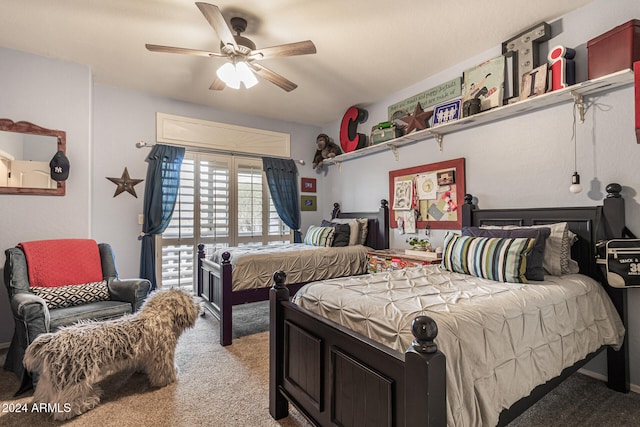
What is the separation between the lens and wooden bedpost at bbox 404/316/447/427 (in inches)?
37.0

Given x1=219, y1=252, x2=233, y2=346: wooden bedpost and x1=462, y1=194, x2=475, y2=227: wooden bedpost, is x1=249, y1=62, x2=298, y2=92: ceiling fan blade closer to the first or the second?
x1=219, y1=252, x2=233, y2=346: wooden bedpost

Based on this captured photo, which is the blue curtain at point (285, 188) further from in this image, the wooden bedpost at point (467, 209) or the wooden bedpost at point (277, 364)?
the wooden bedpost at point (277, 364)

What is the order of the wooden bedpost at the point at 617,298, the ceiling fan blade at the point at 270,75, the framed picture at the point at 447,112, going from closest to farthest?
1. the wooden bedpost at the point at 617,298
2. the ceiling fan blade at the point at 270,75
3. the framed picture at the point at 447,112

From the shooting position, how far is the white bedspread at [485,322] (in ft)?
3.85

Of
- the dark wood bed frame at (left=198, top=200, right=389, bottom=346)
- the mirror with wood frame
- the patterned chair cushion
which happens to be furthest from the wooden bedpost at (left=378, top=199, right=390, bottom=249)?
the mirror with wood frame

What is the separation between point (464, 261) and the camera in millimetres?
2201

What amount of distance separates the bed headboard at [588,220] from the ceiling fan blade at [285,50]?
2.17m

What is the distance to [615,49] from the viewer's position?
202 centimetres

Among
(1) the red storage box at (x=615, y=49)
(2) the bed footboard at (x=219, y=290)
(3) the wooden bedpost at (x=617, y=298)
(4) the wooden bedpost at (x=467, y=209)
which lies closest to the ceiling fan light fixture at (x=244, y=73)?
(2) the bed footboard at (x=219, y=290)

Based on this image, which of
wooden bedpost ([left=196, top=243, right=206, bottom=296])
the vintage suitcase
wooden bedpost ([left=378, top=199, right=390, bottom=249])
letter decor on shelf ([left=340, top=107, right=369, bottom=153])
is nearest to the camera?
the vintage suitcase

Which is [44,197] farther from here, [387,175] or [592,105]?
[592,105]

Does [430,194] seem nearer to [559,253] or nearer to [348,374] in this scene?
[559,253]

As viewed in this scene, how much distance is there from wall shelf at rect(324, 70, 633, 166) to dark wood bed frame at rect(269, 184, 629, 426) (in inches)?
27.5

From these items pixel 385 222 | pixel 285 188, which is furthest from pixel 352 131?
pixel 385 222
